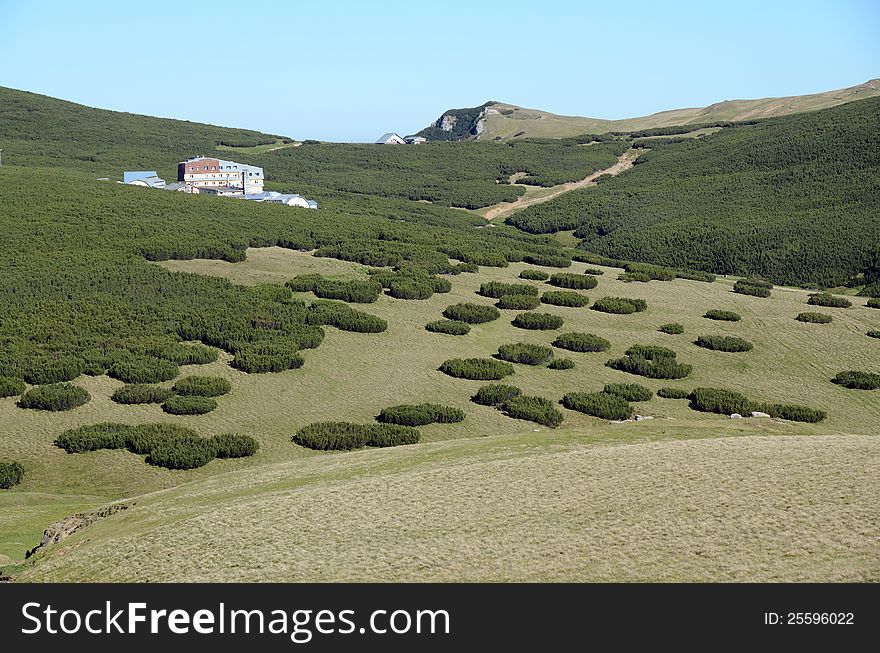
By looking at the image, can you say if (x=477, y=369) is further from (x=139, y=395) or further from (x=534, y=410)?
(x=139, y=395)

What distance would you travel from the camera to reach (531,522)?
2747 cm

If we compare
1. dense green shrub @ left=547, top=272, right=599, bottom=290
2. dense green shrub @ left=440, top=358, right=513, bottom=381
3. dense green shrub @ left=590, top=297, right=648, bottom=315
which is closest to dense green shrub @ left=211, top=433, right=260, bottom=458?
dense green shrub @ left=440, top=358, right=513, bottom=381

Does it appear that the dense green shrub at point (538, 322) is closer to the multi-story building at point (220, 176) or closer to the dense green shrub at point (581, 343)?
the dense green shrub at point (581, 343)

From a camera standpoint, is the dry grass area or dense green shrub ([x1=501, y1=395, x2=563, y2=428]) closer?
the dry grass area

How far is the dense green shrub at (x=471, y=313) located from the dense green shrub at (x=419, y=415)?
728 inches

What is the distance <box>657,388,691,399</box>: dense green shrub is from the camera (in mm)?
56031

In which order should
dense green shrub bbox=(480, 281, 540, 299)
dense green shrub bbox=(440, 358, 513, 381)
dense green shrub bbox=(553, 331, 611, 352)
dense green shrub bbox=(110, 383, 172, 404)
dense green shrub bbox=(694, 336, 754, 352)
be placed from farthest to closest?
dense green shrub bbox=(480, 281, 540, 299)
dense green shrub bbox=(694, 336, 754, 352)
dense green shrub bbox=(553, 331, 611, 352)
dense green shrub bbox=(440, 358, 513, 381)
dense green shrub bbox=(110, 383, 172, 404)

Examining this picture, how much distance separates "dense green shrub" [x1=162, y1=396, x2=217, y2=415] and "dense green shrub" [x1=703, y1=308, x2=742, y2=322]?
4189 centimetres

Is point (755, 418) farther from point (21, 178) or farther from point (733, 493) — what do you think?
point (21, 178)

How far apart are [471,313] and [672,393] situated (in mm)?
19041

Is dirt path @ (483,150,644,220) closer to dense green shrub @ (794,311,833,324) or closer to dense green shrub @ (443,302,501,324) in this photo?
dense green shrub @ (794,311,833,324)
